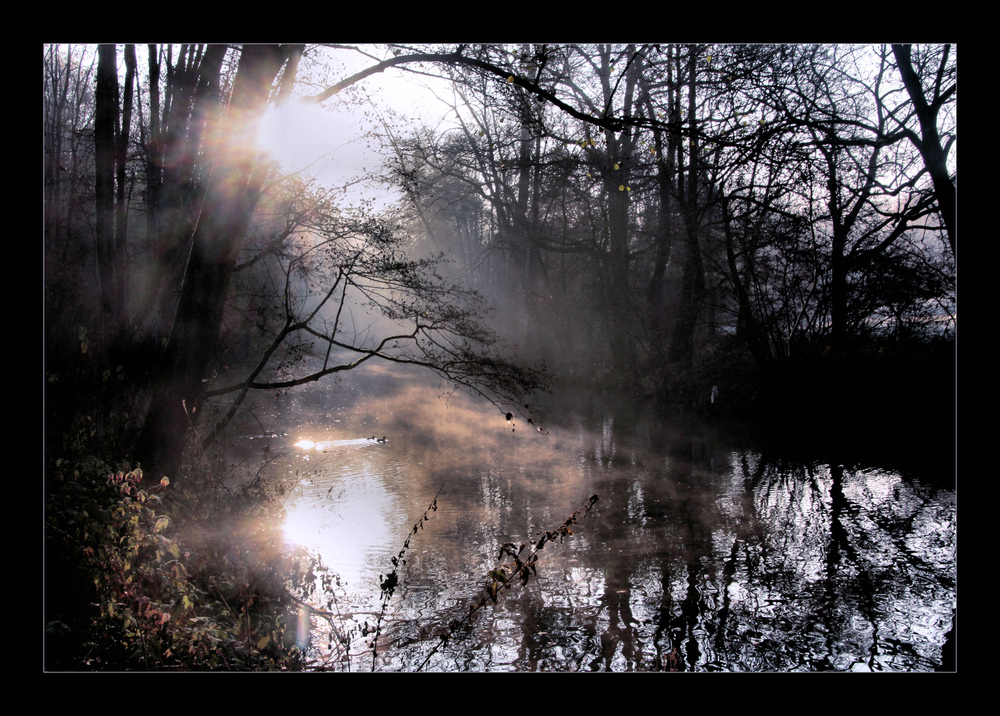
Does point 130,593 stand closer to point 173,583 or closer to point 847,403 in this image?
point 173,583

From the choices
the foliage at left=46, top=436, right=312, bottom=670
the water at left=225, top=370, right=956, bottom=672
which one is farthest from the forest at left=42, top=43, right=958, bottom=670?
the water at left=225, top=370, right=956, bottom=672

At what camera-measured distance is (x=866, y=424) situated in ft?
19.0

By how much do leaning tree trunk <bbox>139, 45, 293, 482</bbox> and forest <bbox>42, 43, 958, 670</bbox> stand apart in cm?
2

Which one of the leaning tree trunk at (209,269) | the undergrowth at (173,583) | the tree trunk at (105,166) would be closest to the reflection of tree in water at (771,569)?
the undergrowth at (173,583)

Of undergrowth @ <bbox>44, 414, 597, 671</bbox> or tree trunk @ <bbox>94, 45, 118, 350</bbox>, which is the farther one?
tree trunk @ <bbox>94, 45, 118, 350</bbox>

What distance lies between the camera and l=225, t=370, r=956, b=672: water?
3.78m

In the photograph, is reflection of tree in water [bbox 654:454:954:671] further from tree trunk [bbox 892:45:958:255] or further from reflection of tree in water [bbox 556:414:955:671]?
tree trunk [bbox 892:45:958:255]

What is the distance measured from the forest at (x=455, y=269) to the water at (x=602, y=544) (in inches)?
21.3

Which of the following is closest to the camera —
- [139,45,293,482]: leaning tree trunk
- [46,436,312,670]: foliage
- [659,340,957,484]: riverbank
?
[46,436,312,670]: foliage

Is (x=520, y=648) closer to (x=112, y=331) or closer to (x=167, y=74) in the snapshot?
(x=112, y=331)

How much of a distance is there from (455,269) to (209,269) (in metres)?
2.04

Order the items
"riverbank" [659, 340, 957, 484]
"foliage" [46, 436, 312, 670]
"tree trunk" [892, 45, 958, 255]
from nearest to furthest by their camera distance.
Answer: "foliage" [46, 436, 312, 670]
"tree trunk" [892, 45, 958, 255]
"riverbank" [659, 340, 957, 484]

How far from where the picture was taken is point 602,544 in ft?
17.7
